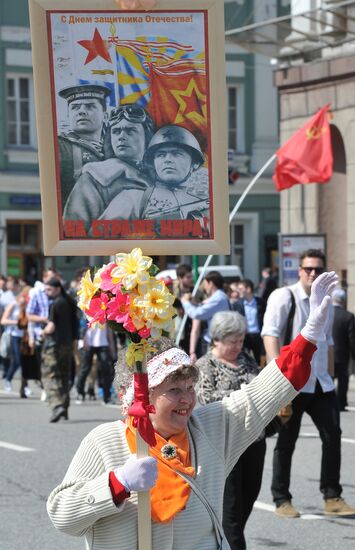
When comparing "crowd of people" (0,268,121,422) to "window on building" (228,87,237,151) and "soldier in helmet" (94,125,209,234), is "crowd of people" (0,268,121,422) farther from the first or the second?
"window on building" (228,87,237,151)

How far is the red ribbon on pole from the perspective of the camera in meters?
4.43

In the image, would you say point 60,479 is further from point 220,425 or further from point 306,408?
point 220,425

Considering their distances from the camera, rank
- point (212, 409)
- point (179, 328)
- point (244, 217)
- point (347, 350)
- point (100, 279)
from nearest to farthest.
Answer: point (100, 279), point (212, 409), point (347, 350), point (179, 328), point (244, 217)

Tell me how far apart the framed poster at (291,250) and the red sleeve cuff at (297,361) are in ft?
47.9

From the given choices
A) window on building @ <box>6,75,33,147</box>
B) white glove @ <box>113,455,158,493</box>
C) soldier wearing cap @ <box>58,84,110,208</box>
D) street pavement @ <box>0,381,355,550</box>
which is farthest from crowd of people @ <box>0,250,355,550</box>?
window on building @ <box>6,75,33,147</box>

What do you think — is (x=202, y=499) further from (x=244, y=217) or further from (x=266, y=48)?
(x=244, y=217)

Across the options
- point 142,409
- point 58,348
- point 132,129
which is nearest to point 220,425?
point 142,409

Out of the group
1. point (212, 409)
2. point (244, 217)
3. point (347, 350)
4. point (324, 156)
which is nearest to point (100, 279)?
point (212, 409)

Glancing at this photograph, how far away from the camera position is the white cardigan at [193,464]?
14.7 ft

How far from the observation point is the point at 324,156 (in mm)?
20469

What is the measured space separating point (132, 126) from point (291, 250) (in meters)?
15.2

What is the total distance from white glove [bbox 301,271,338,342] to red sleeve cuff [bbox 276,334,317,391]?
0.03 m

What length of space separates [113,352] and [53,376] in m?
2.58

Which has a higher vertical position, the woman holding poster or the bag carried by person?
the woman holding poster
